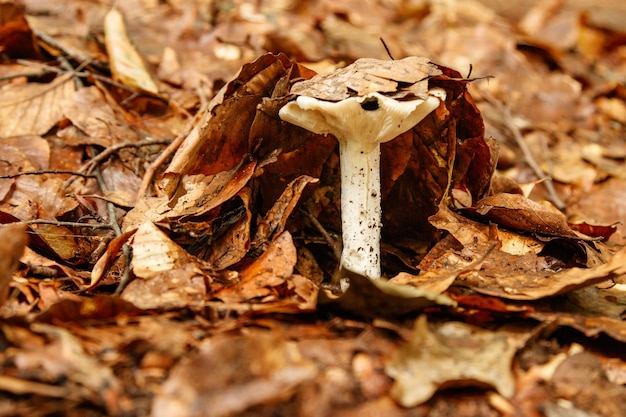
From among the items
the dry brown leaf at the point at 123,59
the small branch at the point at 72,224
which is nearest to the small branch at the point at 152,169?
the small branch at the point at 72,224

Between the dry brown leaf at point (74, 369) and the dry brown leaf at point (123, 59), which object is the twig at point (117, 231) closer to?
the dry brown leaf at point (74, 369)

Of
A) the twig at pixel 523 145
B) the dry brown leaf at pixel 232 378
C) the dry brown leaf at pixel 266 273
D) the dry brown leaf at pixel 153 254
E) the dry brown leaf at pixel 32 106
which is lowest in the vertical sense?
the twig at pixel 523 145

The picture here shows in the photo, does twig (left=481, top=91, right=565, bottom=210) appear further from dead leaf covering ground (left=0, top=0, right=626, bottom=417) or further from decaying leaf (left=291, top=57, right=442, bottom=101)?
decaying leaf (left=291, top=57, right=442, bottom=101)

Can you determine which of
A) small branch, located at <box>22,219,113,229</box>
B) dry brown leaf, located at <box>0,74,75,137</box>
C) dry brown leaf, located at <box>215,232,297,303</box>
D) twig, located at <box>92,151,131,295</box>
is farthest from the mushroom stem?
dry brown leaf, located at <box>0,74,75,137</box>

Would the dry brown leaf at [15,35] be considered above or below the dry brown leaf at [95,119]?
above

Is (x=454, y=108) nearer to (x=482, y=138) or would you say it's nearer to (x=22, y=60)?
(x=482, y=138)

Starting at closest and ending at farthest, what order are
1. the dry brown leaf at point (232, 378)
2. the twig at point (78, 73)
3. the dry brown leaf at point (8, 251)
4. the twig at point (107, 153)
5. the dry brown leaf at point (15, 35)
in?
1. the dry brown leaf at point (232, 378)
2. the dry brown leaf at point (8, 251)
3. the twig at point (107, 153)
4. the twig at point (78, 73)
5. the dry brown leaf at point (15, 35)

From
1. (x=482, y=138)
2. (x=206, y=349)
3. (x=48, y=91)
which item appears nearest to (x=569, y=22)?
(x=482, y=138)
